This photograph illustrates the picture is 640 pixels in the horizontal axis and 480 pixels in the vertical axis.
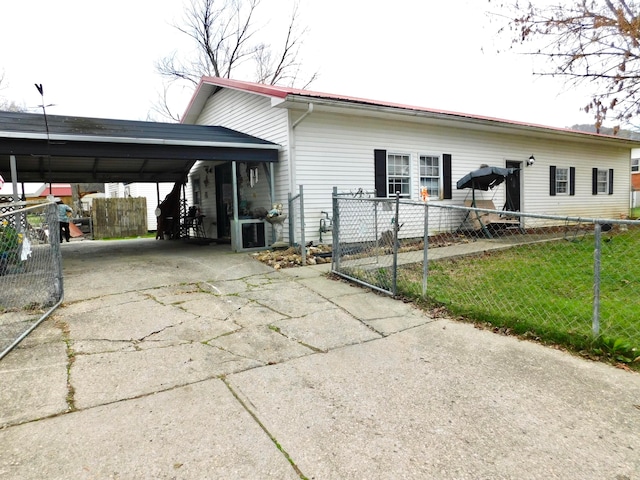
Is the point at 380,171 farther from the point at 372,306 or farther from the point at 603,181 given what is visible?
the point at 603,181

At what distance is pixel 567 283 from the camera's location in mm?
5395

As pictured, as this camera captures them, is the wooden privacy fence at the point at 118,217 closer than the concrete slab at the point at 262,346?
No

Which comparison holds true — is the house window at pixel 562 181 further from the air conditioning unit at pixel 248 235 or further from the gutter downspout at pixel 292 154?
the air conditioning unit at pixel 248 235

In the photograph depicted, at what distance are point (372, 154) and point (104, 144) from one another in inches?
231

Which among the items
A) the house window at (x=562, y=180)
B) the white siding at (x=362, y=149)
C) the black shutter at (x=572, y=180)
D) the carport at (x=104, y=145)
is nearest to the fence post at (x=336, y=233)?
the white siding at (x=362, y=149)

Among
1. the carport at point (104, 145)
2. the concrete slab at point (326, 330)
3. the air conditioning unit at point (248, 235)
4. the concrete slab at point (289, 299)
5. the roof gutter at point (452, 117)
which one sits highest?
the roof gutter at point (452, 117)

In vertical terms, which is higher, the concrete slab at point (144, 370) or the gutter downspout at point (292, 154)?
the gutter downspout at point (292, 154)

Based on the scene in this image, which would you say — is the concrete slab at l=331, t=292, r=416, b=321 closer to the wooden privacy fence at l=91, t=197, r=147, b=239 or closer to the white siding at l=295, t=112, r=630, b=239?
the white siding at l=295, t=112, r=630, b=239

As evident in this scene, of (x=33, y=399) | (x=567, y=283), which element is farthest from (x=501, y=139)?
(x=33, y=399)

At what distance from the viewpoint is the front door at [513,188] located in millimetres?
12508

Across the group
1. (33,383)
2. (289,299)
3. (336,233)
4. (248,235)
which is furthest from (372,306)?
(248,235)

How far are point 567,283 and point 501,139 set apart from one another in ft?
26.7

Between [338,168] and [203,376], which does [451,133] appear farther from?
[203,376]

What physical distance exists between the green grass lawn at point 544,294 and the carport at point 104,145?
441 cm
